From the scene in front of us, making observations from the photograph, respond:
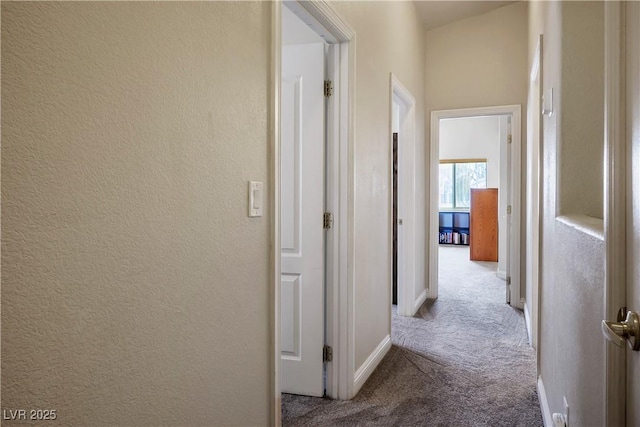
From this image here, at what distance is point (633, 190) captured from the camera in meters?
0.72

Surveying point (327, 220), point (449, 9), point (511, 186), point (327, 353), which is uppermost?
point (449, 9)

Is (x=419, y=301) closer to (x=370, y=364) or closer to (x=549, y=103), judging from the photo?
(x=370, y=364)

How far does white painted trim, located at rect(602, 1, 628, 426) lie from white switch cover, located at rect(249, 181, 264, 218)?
96 cm

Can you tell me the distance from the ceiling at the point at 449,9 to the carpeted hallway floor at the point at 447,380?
114 inches

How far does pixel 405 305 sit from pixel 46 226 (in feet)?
12.0

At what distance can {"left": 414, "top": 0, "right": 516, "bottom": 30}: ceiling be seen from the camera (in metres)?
4.11

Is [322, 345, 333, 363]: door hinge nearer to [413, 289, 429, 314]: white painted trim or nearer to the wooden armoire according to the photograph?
[413, 289, 429, 314]: white painted trim

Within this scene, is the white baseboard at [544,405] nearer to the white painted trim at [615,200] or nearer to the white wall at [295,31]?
the white painted trim at [615,200]

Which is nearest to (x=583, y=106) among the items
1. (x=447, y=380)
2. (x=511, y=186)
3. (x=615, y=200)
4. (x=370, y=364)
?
(x=615, y=200)

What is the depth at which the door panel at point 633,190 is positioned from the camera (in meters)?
0.70

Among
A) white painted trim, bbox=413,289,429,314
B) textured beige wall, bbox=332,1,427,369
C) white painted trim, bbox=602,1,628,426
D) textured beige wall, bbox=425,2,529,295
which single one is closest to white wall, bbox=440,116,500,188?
textured beige wall, bbox=425,2,529,295

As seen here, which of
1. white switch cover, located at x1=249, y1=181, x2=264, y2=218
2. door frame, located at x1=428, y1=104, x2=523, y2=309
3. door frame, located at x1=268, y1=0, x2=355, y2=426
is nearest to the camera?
white switch cover, located at x1=249, y1=181, x2=264, y2=218

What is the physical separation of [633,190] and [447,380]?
224 cm

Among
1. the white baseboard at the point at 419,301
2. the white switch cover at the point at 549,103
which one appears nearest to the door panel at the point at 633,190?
the white switch cover at the point at 549,103
